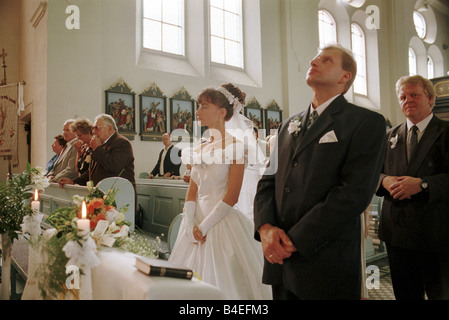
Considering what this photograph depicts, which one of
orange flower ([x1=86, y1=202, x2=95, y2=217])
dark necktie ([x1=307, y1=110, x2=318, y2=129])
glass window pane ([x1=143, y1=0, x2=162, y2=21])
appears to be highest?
glass window pane ([x1=143, y1=0, x2=162, y2=21])

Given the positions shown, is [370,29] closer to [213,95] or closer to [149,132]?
[149,132]

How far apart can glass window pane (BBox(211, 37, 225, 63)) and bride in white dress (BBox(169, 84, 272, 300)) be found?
24.4 ft

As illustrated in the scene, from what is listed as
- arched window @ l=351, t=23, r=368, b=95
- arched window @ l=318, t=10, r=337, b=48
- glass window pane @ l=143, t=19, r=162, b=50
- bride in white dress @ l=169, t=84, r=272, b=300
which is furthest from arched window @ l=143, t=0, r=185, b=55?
bride in white dress @ l=169, t=84, r=272, b=300

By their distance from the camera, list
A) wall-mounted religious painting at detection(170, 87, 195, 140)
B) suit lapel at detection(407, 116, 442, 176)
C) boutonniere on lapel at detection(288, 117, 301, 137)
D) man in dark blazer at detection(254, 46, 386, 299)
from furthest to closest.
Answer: wall-mounted religious painting at detection(170, 87, 195, 140)
suit lapel at detection(407, 116, 442, 176)
boutonniere on lapel at detection(288, 117, 301, 137)
man in dark blazer at detection(254, 46, 386, 299)

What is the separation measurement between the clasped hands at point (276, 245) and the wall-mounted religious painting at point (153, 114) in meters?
6.78

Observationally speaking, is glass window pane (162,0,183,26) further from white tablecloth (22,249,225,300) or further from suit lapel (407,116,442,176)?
white tablecloth (22,249,225,300)

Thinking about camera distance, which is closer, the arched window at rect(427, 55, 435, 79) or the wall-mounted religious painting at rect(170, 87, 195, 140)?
the wall-mounted religious painting at rect(170, 87, 195, 140)

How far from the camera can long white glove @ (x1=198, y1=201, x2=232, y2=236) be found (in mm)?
2330

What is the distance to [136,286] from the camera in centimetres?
104

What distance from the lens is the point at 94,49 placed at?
727cm

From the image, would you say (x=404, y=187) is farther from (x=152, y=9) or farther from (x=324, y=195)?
(x=152, y=9)
